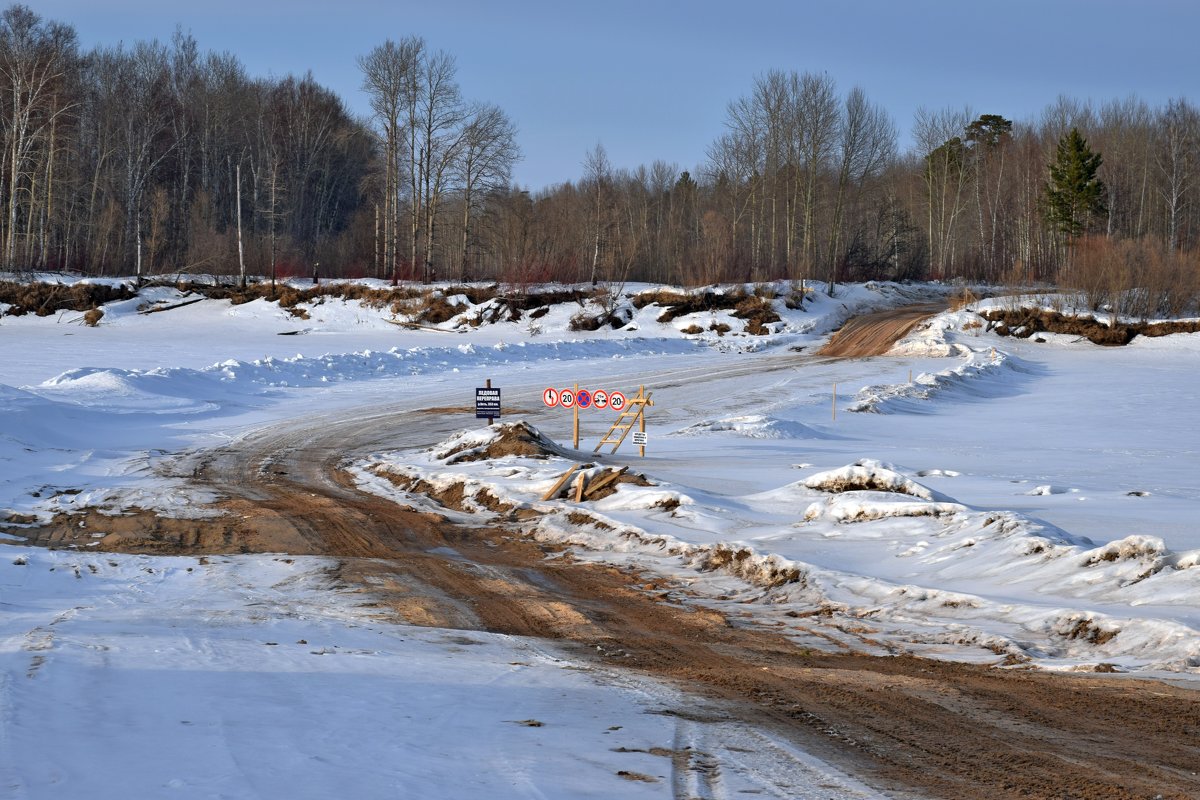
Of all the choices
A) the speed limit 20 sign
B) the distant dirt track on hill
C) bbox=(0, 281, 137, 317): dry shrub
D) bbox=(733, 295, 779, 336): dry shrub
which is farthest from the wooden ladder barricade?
bbox=(0, 281, 137, 317): dry shrub

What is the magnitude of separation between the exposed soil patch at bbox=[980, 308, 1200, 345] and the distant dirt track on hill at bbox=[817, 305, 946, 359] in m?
3.80

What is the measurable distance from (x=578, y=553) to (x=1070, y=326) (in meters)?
41.4

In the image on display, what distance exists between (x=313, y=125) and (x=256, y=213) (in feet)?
36.7

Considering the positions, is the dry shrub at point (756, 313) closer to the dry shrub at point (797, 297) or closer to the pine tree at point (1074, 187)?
the dry shrub at point (797, 297)

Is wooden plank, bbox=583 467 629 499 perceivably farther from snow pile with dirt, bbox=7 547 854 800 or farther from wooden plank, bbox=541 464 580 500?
snow pile with dirt, bbox=7 547 854 800

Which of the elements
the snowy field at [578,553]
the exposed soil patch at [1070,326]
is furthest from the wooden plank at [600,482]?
the exposed soil patch at [1070,326]

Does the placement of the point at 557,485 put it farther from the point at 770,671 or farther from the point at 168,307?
the point at 168,307

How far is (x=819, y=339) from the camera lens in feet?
155

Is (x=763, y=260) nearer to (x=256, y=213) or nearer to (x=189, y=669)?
(x=256, y=213)

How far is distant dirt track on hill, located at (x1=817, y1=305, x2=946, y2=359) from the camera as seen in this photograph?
43.9m

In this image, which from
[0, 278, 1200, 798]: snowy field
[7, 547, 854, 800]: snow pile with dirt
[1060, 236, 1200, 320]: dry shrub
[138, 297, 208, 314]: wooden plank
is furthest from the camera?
[138, 297, 208, 314]: wooden plank

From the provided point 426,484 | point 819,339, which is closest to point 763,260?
point 819,339

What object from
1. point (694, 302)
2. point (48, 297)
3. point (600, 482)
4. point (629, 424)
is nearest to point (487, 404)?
point (629, 424)

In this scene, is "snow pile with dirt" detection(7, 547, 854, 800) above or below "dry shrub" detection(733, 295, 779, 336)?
below
